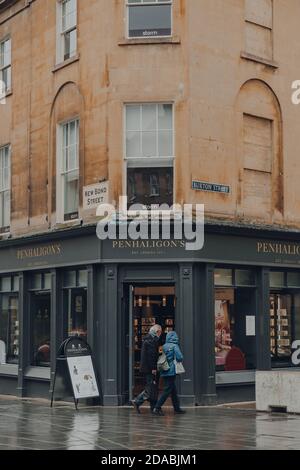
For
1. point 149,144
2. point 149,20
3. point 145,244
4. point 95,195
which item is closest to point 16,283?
point 95,195

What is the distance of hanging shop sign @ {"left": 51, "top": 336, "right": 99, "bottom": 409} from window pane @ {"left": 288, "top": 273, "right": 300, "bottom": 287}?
19.5 ft

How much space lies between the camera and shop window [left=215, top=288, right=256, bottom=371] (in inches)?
774

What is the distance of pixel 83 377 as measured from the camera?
18.6 m

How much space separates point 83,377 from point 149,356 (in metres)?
2.06

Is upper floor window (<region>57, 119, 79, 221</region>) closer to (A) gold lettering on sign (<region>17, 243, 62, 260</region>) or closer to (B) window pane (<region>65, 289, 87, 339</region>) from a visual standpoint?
(A) gold lettering on sign (<region>17, 243, 62, 260</region>)

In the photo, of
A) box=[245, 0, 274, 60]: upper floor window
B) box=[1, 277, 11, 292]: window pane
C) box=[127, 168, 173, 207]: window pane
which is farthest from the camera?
box=[1, 277, 11, 292]: window pane

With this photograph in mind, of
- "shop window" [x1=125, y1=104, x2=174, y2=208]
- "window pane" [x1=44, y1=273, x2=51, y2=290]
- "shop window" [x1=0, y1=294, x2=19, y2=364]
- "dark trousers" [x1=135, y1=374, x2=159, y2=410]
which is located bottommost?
"dark trousers" [x1=135, y1=374, x2=159, y2=410]

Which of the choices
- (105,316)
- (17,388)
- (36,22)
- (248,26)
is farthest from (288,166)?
(17,388)

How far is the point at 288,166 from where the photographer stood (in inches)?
832

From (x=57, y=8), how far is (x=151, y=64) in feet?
13.0

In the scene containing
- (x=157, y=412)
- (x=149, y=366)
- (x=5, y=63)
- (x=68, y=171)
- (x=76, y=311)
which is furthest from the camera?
(x=5, y=63)

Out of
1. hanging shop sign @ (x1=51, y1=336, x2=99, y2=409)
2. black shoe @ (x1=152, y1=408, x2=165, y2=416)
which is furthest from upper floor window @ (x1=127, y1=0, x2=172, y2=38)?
black shoe @ (x1=152, y1=408, x2=165, y2=416)

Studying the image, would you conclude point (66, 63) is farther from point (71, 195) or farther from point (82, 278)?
point (82, 278)
